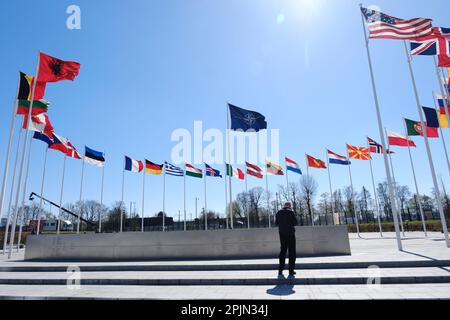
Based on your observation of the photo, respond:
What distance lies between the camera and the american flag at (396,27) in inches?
468

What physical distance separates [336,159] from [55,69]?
2360 cm

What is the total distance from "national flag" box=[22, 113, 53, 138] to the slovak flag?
679 centimetres

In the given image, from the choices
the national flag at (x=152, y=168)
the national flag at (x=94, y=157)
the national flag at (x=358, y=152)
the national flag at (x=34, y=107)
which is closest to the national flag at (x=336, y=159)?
the national flag at (x=358, y=152)

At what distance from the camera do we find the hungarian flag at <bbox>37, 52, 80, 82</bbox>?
15.2 m

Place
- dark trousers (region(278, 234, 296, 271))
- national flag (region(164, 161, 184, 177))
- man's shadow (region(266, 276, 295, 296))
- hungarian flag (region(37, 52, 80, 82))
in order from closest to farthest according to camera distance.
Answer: man's shadow (region(266, 276, 295, 296))
dark trousers (region(278, 234, 296, 271))
hungarian flag (region(37, 52, 80, 82))
national flag (region(164, 161, 184, 177))

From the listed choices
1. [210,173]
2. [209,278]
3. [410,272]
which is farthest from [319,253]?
[210,173]

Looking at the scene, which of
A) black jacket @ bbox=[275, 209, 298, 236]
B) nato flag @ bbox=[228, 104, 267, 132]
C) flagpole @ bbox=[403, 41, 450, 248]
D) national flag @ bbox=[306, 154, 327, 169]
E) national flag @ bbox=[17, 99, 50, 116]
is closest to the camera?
black jacket @ bbox=[275, 209, 298, 236]

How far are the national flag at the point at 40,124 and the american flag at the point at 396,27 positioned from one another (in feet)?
62.7

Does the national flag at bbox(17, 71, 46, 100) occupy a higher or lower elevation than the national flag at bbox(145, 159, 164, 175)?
higher

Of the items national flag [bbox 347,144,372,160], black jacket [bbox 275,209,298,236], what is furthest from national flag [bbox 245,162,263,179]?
black jacket [bbox 275,209,298,236]

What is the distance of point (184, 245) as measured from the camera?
13.0 metres

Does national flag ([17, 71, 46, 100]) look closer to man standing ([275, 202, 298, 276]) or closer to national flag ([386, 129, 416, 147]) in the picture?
man standing ([275, 202, 298, 276])

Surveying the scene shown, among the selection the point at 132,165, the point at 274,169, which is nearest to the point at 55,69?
the point at 132,165

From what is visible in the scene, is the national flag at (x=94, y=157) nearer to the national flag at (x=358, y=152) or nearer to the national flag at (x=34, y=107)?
the national flag at (x=34, y=107)
